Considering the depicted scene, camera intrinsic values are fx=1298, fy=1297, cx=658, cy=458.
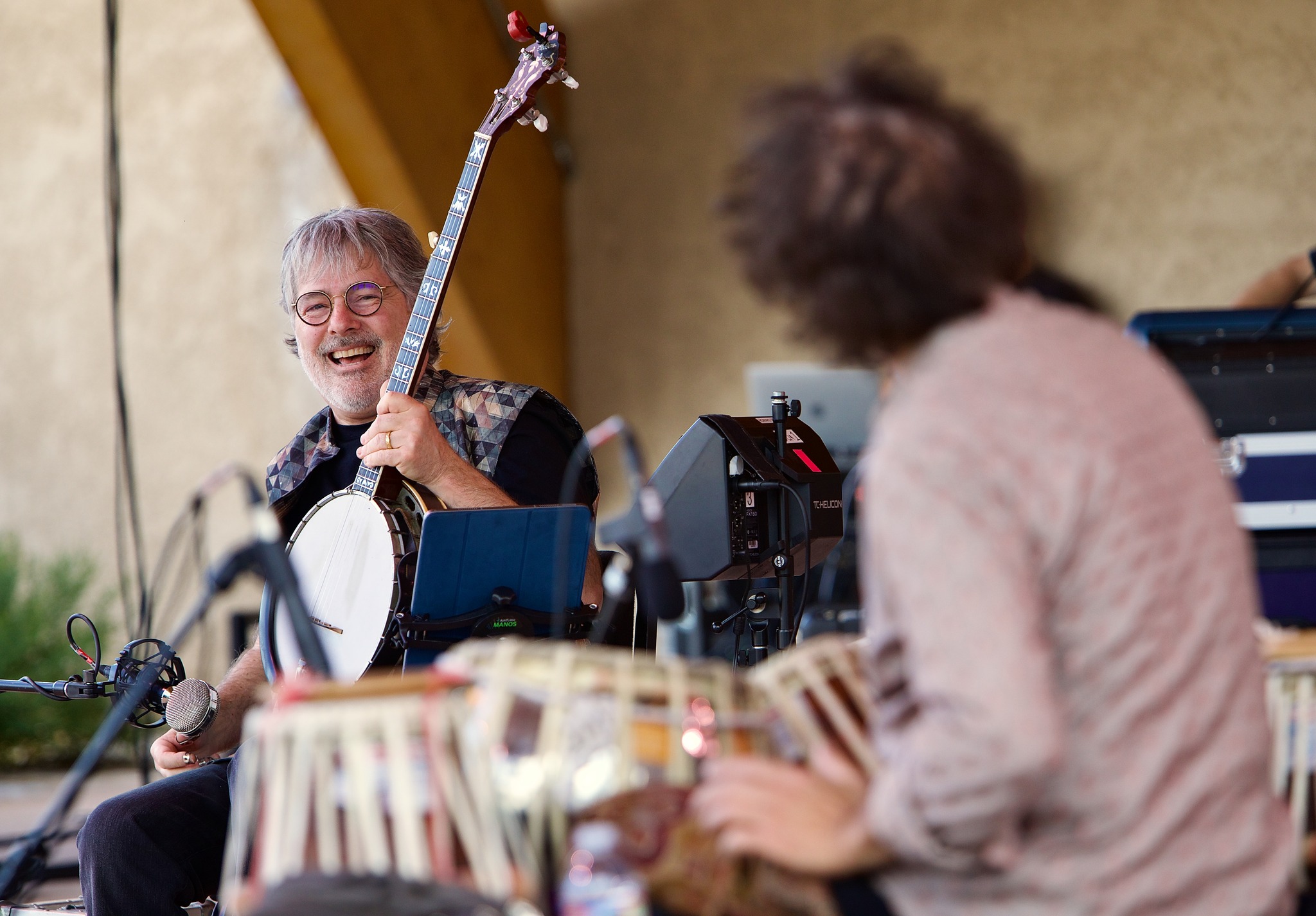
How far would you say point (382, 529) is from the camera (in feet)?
6.73

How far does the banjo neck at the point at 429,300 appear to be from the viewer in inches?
85.2

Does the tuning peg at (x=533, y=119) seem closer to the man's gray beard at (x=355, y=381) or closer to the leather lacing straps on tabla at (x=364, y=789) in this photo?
the man's gray beard at (x=355, y=381)

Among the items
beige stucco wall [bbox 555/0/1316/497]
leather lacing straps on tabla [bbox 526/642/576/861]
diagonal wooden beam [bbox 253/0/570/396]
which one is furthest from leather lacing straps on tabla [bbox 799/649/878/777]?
beige stucco wall [bbox 555/0/1316/497]

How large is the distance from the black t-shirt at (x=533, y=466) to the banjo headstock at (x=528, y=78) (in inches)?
18.8

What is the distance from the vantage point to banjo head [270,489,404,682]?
6.60 feet

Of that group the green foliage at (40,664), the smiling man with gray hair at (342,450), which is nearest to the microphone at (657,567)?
the smiling man with gray hair at (342,450)

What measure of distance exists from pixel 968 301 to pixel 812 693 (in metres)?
0.38

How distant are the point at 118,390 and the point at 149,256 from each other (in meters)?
2.93

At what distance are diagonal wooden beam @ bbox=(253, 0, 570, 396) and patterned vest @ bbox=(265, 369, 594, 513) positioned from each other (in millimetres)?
1597

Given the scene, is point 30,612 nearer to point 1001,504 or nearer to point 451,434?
point 451,434

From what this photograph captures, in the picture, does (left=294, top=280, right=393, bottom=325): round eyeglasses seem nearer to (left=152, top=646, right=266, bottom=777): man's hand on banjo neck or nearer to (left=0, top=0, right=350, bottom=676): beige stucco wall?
(left=152, top=646, right=266, bottom=777): man's hand on banjo neck

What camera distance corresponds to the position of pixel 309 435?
2.47 m

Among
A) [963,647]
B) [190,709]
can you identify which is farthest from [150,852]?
[963,647]

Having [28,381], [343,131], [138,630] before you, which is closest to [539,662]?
[138,630]
